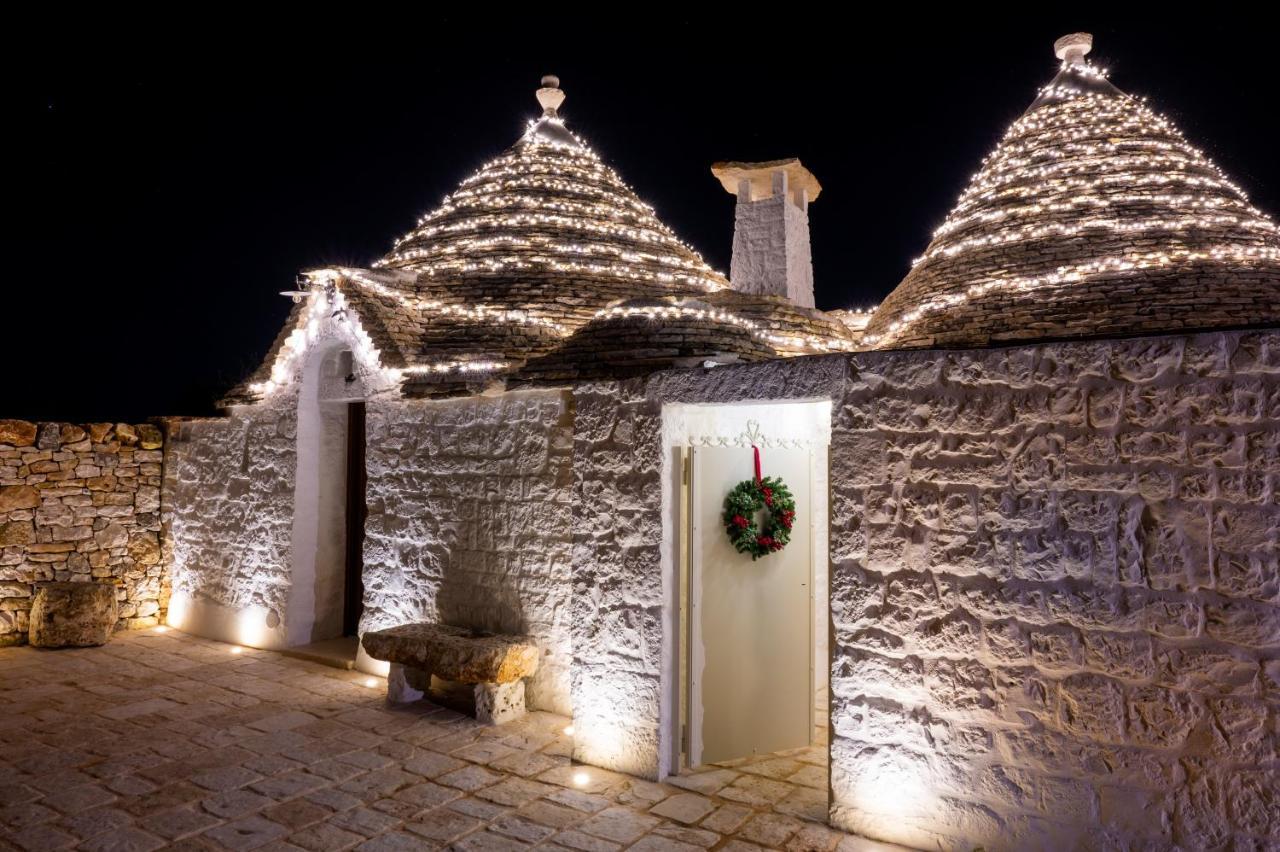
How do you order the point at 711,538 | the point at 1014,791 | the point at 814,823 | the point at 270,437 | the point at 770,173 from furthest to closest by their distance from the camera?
the point at 770,173, the point at 270,437, the point at 711,538, the point at 814,823, the point at 1014,791

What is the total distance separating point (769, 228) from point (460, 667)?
5912 mm

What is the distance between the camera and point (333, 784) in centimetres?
430

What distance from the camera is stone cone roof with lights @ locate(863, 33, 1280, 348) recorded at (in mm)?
6656

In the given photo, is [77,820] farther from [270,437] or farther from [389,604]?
[270,437]

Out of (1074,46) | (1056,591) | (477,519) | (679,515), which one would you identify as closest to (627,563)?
(679,515)

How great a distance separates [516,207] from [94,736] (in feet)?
21.7

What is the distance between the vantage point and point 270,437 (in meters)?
7.62

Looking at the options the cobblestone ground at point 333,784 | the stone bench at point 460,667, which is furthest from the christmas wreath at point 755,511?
the stone bench at point 460,667

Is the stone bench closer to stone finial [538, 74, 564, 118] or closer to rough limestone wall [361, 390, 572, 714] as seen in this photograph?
rough limestone wall [361, 390, 572, 714]

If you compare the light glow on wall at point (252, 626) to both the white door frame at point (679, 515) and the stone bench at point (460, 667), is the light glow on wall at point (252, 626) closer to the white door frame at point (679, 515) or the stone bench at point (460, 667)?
the stone bench at point (460, 667)

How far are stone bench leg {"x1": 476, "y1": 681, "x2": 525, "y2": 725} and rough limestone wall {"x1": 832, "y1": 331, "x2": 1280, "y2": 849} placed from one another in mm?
2564

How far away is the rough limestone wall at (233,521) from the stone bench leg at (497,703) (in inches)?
119

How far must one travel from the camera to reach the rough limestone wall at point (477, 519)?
567 centimetres

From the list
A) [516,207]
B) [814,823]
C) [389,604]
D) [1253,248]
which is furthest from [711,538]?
[1253,248]
